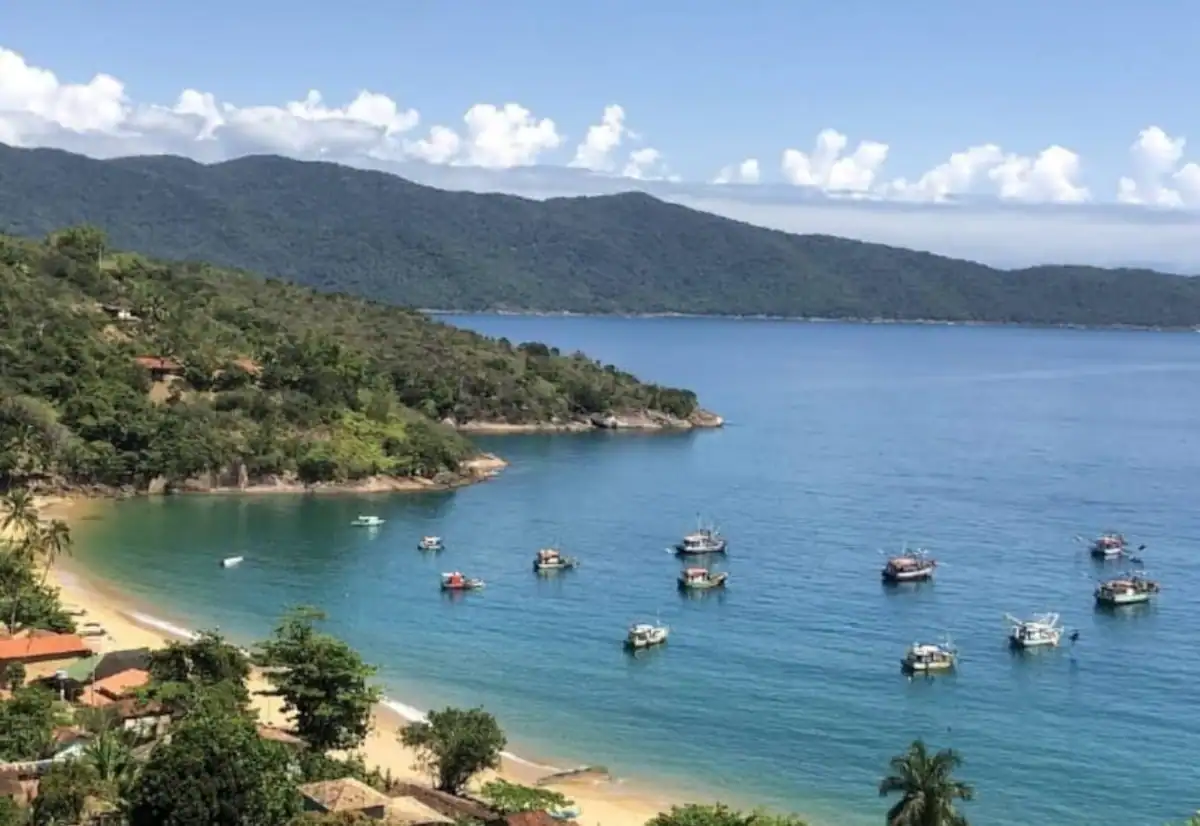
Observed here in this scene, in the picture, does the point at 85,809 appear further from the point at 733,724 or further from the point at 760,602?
the point at 760,602

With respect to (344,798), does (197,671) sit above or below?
below

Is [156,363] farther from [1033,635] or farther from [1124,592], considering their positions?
[1124,592]

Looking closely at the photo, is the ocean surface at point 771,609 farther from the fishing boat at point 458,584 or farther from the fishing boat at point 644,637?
the fishing boat at point 458,584

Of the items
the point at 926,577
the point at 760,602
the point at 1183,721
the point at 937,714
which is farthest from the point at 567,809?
the point at 926,577

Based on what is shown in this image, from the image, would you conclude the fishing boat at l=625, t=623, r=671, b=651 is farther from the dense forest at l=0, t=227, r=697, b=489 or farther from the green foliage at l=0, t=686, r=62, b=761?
the dense forest at l=0, t=227, r=697, b=489

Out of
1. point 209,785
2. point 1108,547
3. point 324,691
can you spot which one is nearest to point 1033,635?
point 1108,547

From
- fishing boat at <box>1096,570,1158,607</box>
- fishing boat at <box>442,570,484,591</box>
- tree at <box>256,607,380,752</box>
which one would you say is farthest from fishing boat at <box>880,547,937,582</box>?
tree at <box>256,607,380,752</box>
